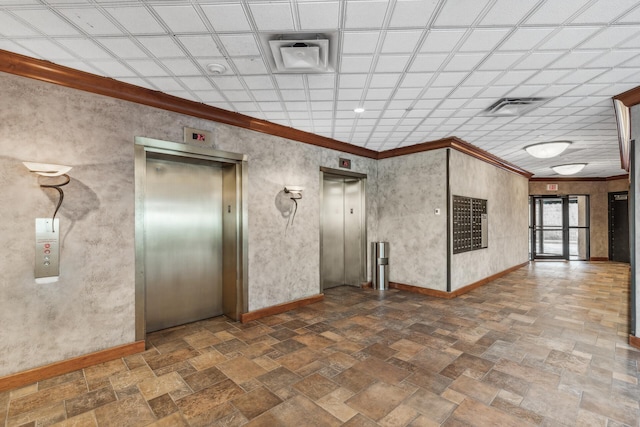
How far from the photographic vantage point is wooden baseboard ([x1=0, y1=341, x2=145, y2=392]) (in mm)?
2514

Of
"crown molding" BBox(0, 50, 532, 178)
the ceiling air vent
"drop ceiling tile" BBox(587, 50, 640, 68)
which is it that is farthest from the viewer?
the ceiling air vent

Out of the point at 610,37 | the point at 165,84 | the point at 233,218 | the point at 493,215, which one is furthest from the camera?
the point at 493,215

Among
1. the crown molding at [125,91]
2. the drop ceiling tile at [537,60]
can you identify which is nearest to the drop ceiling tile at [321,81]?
the crown molding at [125,91]

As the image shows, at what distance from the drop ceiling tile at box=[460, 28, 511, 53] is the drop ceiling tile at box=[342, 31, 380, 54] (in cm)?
74

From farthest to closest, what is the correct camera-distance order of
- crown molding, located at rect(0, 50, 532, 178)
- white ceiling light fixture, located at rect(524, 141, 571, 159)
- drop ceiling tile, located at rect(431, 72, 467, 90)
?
white ceiling light fixture, located at rect(524, 141, 571, 159) → drop ceiling tile, located at rect(431, 72, 467, 90) → crown molding, located at rect(0, 50, 532, 178)

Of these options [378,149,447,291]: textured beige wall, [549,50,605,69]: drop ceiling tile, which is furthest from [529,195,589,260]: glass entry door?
[549,50,605,69]: drop ceiling tile

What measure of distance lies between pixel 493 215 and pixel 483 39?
5.47m

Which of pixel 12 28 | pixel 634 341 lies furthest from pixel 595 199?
pixel 12 28

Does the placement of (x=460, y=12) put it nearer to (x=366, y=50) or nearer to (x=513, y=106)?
(x=366, y=50)

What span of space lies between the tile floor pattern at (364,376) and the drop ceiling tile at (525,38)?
2878 mm

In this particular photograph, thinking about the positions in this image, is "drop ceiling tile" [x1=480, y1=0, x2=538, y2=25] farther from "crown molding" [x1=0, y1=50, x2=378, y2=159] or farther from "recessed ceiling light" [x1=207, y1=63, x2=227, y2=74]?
"crown molding" [x1=0, y1=50, x2=378, y2=159]

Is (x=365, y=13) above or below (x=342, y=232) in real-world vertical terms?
above

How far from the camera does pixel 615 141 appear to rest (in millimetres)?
5309

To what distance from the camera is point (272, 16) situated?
207cm
